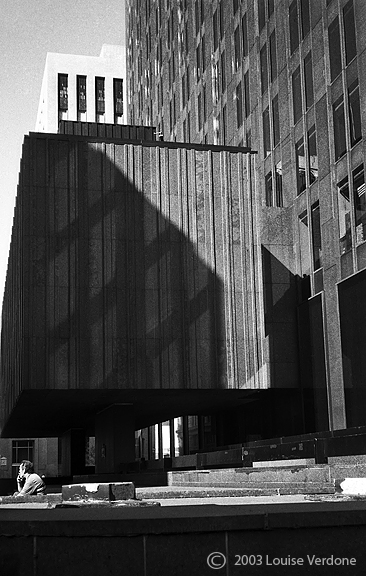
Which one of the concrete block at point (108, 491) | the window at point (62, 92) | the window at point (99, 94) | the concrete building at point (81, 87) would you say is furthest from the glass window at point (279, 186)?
the window at point (62, 92)

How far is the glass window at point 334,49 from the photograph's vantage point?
30.9 meters

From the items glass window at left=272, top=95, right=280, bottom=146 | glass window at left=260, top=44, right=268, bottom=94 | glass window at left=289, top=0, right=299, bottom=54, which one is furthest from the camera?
glass window at left=260, top=44, right=268, bottom=94

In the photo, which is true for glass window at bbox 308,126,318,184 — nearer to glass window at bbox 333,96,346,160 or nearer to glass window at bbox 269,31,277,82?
glass window at bbox 333,96,346,160

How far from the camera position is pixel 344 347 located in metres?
29.6

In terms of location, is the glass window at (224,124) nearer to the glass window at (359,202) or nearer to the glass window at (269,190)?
the glass window at (269,190)

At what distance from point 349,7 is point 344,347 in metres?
12.6

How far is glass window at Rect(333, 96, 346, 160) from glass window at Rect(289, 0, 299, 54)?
214 inches

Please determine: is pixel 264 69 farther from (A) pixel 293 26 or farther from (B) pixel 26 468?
(B) pixel 26 468

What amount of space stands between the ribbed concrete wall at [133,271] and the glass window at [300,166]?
2.38 metres

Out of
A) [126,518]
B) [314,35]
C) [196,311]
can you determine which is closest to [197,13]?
[314,35]

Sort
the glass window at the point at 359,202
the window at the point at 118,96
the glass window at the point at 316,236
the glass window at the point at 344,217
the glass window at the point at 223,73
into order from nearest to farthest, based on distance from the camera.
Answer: the glass window at the point at 359,202 < the glass window at the point at 344,217 < the glass window at the point at 316,236 < the glass window at the point at 223,73 < the window at the point at 118,96

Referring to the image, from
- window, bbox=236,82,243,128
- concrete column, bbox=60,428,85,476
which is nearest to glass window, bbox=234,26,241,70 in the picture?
window, bbox=236,82,243,128

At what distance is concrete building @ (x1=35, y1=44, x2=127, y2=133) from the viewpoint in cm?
10756

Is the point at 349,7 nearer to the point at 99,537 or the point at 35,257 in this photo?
the point at 35,257
